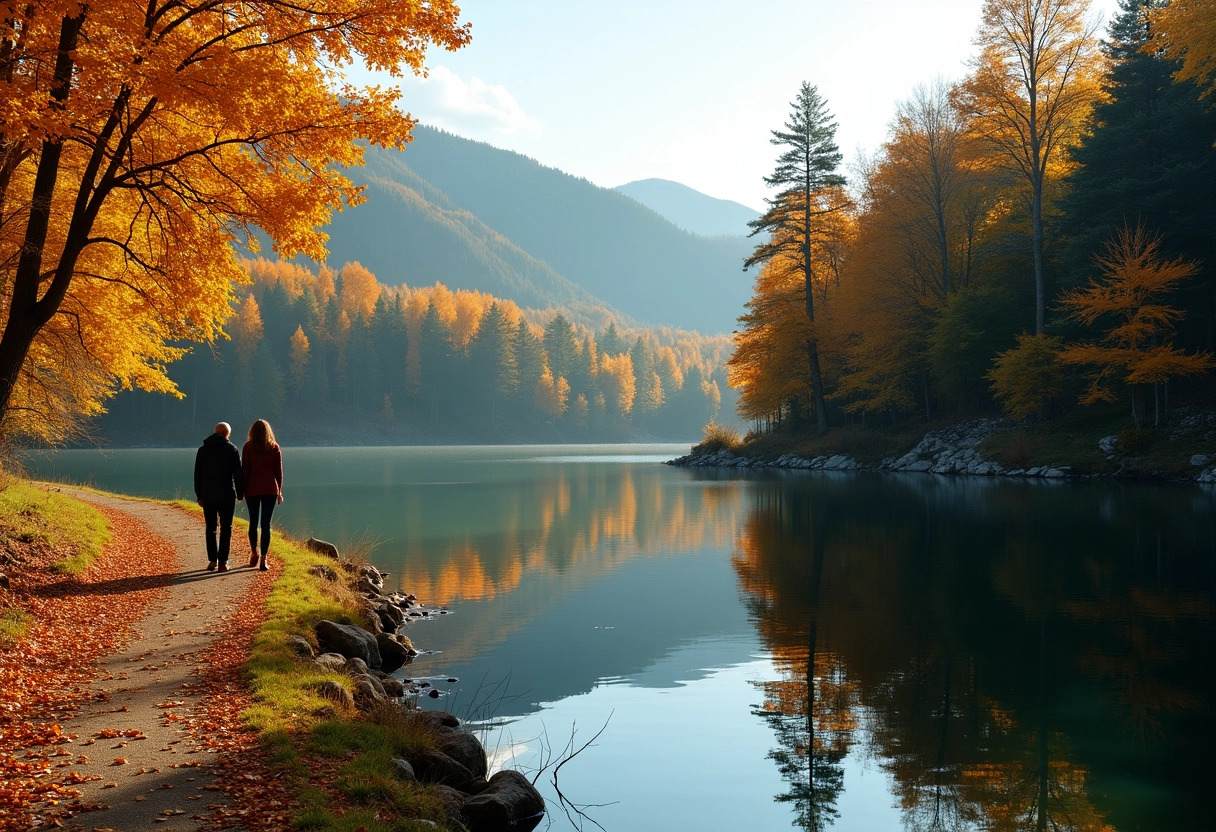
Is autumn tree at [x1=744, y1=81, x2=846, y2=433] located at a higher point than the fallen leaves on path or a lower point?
higher

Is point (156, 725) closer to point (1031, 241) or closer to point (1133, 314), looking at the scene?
point (1133, 314)

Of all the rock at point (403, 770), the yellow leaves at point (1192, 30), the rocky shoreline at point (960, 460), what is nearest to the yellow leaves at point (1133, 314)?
the rocky shoreline at point (960, 460)

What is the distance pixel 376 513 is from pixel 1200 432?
27.8 metres

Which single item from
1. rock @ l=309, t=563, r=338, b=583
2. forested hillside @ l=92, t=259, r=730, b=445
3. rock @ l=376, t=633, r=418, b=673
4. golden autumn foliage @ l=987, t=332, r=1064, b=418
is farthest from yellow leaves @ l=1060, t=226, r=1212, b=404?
forested hillside @ l=92, t=259, r=730, b=445

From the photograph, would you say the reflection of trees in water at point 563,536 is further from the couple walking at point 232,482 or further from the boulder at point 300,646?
the boulder at point 300,646

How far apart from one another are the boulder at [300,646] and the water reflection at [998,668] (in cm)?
467

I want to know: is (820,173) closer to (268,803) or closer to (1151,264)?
(1151,264)

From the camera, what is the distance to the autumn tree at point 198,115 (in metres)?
8.98

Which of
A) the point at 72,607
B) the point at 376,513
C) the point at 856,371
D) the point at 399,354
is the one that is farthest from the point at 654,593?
the point at 399,354

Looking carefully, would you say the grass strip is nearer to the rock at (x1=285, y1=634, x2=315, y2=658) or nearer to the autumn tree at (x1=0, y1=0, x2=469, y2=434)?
the autumn tree at (x1=0, y1=0, x2=469, y2=434)

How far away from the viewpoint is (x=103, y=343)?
51.1 ft

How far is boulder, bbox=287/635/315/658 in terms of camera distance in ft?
29.2

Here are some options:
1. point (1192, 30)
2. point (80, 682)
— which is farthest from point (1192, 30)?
point (80, 682)

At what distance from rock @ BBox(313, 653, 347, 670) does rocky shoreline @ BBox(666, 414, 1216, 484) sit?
2840 cm
